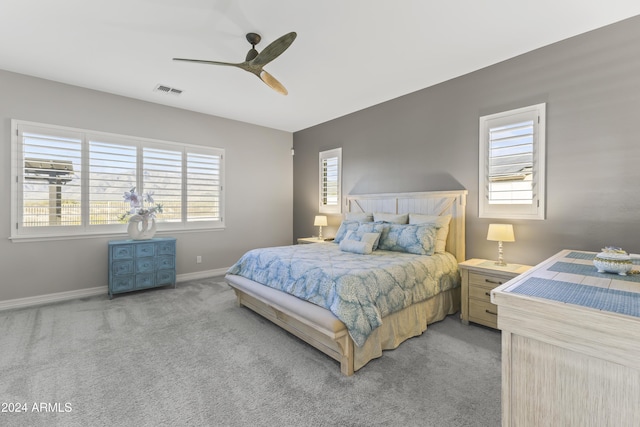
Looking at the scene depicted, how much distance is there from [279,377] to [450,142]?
336cm

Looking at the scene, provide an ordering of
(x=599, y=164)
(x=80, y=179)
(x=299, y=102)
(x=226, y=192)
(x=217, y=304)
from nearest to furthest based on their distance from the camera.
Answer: (x=599, y=164) < (x=217, y=304) < (x=80, y=179) < (x=299, y=102) < (x=226, y=192)

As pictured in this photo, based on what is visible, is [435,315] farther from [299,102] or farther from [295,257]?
[299,102]

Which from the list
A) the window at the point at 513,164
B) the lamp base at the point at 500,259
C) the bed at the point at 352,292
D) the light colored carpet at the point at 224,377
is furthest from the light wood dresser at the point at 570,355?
the window at the point at 513,164

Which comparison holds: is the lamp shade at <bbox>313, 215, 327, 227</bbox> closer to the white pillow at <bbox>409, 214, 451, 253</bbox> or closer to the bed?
A: the bed

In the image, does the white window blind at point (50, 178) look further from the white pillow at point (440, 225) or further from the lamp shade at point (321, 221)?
the white pillow at point (440, 225)

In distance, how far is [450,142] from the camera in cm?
374

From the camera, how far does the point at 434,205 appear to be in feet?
12.6

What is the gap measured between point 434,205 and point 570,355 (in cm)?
287

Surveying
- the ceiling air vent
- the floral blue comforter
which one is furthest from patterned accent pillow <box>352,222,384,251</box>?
the ceiling air vent

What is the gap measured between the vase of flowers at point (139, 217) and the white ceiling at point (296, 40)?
1.54 m

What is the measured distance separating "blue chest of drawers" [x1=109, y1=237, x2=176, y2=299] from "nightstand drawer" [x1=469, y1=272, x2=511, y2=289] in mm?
4091

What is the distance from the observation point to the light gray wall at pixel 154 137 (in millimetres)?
3568

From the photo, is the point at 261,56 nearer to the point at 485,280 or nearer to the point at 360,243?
the point at 360,243

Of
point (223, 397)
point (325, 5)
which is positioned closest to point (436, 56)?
point (325, 5)
